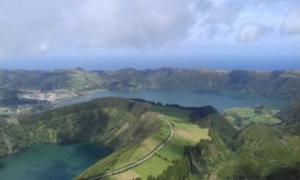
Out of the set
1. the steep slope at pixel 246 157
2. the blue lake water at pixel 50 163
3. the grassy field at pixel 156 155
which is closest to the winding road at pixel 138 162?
the grassy field at pixel 156 155

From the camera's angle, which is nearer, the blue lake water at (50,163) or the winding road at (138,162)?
the winding road at (138,162)

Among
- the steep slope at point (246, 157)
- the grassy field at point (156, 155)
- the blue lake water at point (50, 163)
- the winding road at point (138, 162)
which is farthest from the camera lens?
the blue lake water at point (50, 163)

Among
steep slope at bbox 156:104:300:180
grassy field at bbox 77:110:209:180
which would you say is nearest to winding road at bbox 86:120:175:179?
grassy field at bbox 77:110:209:180

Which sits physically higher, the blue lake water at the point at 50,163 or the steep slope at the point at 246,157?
the steep slope at the point at 246,157

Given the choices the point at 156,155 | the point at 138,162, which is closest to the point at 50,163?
the point at 156,155

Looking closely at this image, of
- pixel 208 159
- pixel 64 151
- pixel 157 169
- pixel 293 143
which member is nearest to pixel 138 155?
pixel 157 169

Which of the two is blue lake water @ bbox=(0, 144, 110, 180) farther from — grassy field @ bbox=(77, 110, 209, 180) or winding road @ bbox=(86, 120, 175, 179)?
winding road @ bbox=(86, 120, 175, 179)

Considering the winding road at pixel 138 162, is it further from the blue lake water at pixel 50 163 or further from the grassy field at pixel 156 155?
the blue lake water at pixel 50 163

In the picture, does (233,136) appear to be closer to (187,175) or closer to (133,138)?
(133,138)
